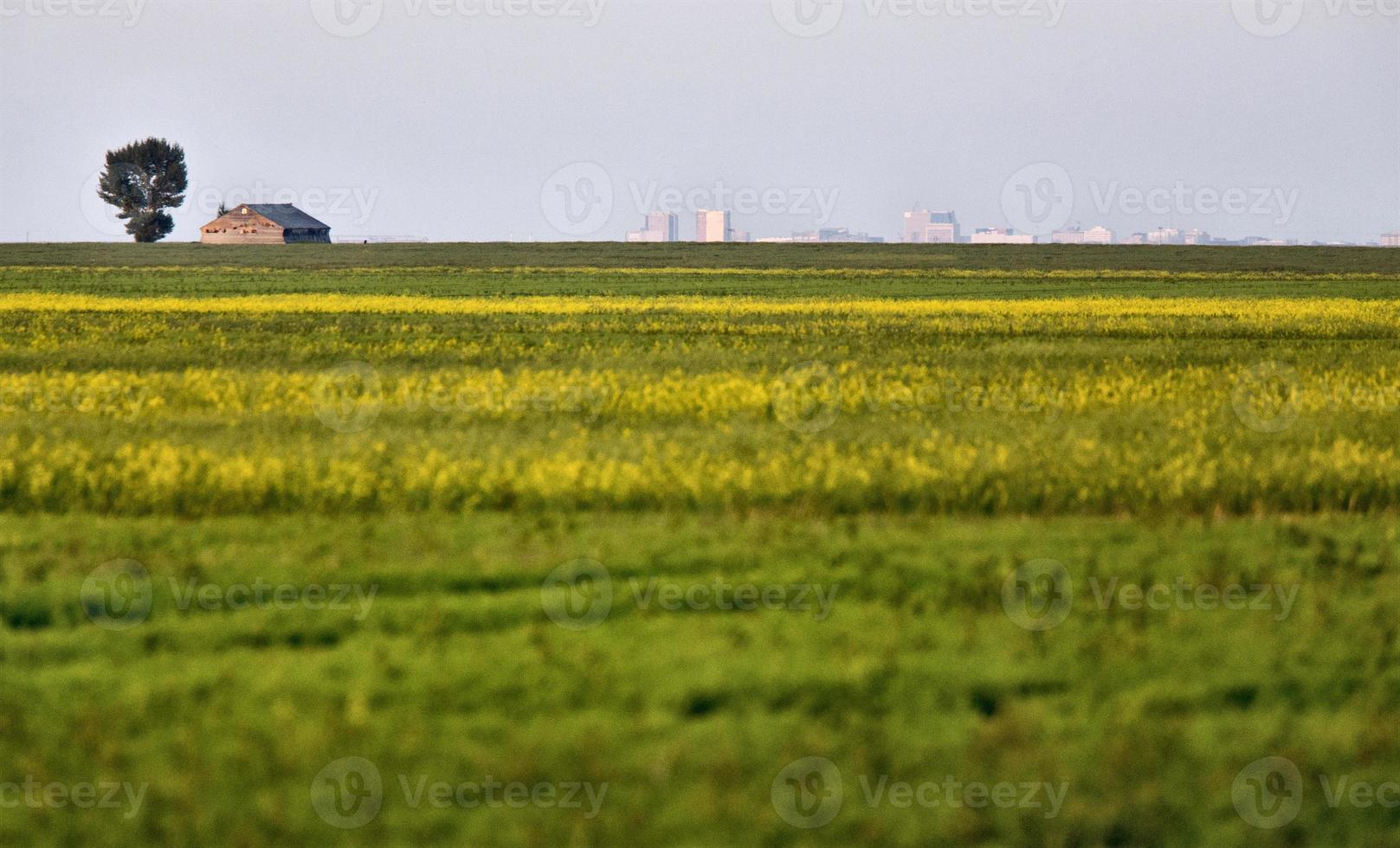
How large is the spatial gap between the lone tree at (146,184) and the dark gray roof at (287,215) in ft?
25.0

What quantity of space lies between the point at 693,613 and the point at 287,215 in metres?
137

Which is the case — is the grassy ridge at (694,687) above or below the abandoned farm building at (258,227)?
below

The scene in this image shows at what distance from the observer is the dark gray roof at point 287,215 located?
134m

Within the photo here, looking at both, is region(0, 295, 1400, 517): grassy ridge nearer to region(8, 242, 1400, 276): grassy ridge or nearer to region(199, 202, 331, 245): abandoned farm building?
region(8, 242, 1400, 276): grassy ridge

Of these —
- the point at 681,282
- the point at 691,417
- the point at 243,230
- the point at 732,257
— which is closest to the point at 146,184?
the point at 243,230

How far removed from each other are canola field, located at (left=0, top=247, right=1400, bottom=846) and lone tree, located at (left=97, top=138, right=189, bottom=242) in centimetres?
12320

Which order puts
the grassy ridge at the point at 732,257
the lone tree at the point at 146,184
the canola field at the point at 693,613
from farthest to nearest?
the lone tree at the point at 146,184 < the grassy ridge at the point at 732,257 < the canola field at the point at 693,613

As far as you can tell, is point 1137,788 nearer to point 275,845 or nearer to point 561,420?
point 275,845

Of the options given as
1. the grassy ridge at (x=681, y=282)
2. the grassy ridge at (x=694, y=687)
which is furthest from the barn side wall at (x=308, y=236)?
the grassy ridge at (x=694, y=687)

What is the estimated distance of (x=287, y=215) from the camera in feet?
447

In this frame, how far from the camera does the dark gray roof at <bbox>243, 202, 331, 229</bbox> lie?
134 meters

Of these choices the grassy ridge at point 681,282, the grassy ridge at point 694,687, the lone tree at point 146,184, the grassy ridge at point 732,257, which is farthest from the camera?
the lone tree at point 146,184

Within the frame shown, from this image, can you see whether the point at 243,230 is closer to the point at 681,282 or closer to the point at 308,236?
the point at 308,236

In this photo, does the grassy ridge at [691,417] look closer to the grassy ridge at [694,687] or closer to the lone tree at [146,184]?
the grassy ridge at [694,687]
